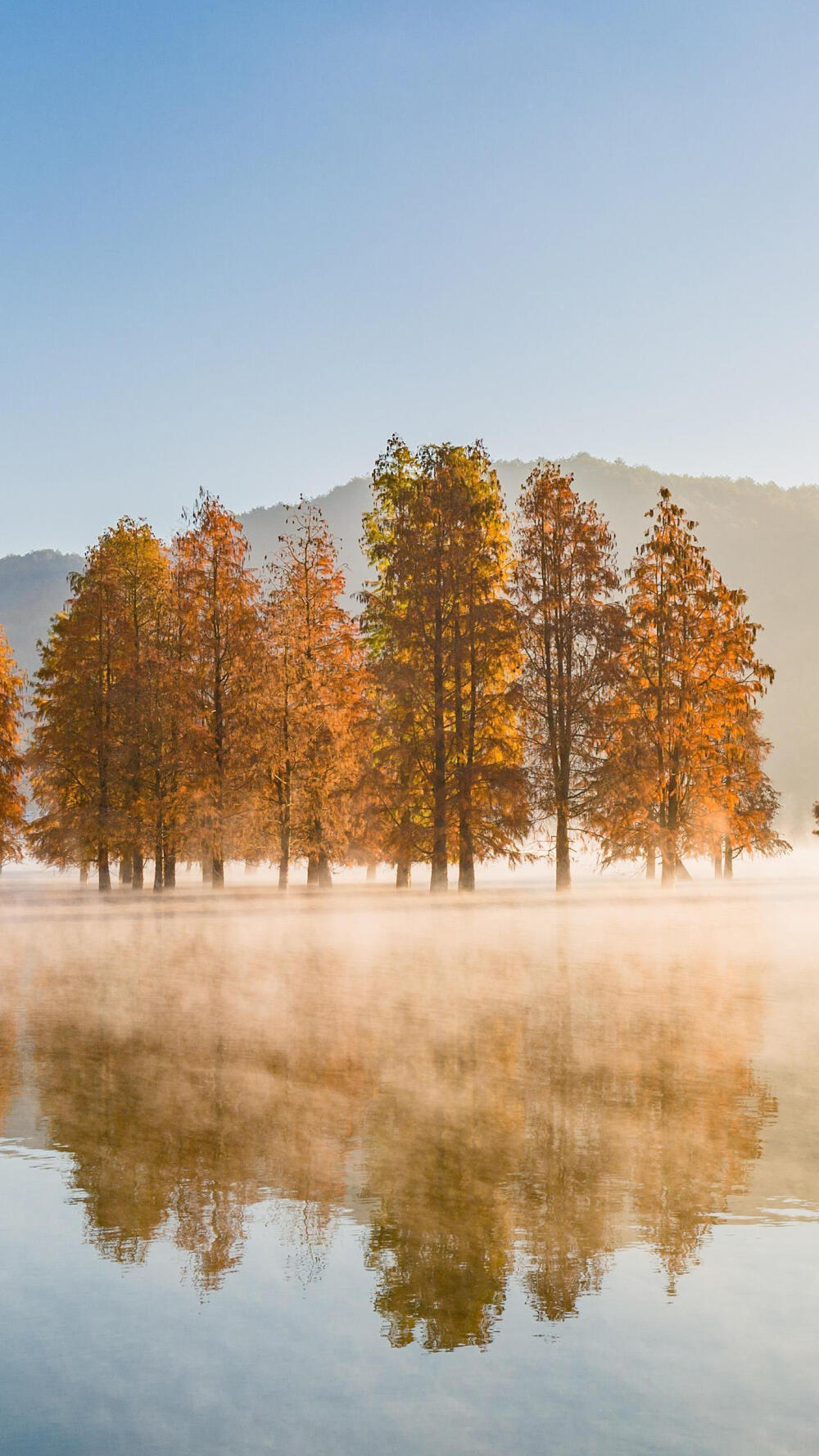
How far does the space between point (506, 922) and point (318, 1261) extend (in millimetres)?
25879

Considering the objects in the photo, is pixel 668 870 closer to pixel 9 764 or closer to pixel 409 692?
pixel 409 692

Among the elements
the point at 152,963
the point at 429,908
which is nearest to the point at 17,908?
the point at 429,908

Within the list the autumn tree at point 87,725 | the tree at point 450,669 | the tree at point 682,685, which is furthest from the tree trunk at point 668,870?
the autumn tree at point 87,725

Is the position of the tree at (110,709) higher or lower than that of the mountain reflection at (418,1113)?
higher

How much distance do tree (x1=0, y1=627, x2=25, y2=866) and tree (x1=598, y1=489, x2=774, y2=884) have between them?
75.3 ft

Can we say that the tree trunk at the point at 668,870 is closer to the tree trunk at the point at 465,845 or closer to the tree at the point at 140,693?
the tree trunk at the point at 465,845

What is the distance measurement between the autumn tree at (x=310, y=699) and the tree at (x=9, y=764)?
1106cm

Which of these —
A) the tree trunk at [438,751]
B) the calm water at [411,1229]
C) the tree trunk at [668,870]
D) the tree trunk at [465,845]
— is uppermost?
the tree trunk at [438,751]

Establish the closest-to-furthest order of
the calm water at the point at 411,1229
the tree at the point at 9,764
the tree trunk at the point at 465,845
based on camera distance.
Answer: the calm water at the point at 411,1229 < the tree trunk at the point at 465,845 < the tree at the point at 9,764

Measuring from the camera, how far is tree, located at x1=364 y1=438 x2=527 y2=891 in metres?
42.6

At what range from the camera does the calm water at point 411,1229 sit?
5.16m

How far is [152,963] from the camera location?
77.1 ft

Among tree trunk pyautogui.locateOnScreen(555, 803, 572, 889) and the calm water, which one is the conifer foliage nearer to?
tree trunk pyautogui.locateOnScreen(555, 803, 572, 889)

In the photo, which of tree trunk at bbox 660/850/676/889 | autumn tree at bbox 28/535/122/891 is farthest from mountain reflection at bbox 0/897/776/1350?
tree trunk at bbox 660/850/676/889
